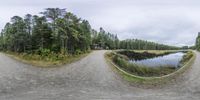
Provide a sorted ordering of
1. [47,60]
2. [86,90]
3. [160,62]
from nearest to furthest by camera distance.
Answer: [86,90], [47,60], [160,62]

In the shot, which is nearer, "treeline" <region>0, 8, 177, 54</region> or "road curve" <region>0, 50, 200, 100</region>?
"road curve" <region>0, 50, 200, 100</region>

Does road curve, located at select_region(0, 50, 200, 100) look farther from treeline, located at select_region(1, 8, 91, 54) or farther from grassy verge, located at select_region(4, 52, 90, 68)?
treeline, located at select_region(1, 8, 91, 54)

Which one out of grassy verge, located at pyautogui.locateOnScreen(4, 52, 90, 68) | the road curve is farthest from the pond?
the road curve

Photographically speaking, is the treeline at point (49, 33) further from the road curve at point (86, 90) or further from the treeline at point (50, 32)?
the road curve at point (86, 90)

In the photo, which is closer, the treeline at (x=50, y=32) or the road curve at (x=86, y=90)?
the road curve at (x=86, y=90)

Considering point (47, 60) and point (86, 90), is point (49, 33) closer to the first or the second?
point (47, 60)

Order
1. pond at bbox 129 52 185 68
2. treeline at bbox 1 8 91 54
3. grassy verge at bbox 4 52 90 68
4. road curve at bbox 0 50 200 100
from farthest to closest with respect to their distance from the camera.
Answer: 1. treeline at bbox 1 8 91 54
2. pond at bbox 129 52 185 68
3. grassy verge at bbox 4 52 90 68
4. road curve at bbox 0 50 200 100

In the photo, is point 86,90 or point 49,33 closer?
point 86,90

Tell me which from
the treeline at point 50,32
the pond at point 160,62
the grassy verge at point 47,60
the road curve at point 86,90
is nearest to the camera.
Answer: the road curve at point 86,90

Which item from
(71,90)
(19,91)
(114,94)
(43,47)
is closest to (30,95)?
(19,91)

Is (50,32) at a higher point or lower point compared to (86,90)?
higher

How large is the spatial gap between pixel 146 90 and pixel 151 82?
4.24 meters

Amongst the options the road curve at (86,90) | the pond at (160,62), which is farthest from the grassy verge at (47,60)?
the road curve at (86,90)

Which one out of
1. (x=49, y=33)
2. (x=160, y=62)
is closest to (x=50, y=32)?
(x=49, y=33)
